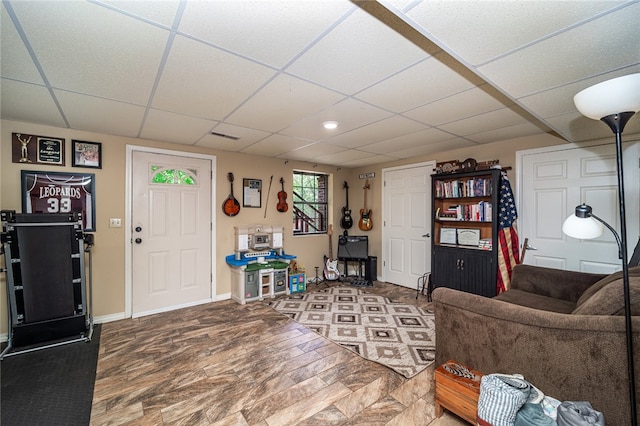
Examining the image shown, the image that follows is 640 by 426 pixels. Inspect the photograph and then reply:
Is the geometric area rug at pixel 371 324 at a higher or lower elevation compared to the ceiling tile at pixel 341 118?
lower

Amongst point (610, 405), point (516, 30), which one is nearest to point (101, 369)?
point (610, 405)

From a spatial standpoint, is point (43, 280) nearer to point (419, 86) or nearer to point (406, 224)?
point (419, 86)

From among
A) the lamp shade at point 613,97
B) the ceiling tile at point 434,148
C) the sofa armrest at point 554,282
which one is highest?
the ceiling tile at point 434,148

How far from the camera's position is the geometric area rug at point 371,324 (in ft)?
8.09

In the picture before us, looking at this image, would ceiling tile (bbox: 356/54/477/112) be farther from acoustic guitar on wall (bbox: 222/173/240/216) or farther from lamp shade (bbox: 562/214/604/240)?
acoustic guitar on wall (bbox: 222/173/240/216)

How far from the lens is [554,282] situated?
2555mm

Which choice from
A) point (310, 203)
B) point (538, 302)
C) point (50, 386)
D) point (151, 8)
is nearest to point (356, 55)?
point (151, 8)

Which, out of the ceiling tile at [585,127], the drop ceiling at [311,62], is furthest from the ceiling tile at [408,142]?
the ceiling tile at [585,127]

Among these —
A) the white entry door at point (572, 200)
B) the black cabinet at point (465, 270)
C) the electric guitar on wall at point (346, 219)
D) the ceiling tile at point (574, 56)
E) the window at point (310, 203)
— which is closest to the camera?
the ceiling tile at point (574, 56)

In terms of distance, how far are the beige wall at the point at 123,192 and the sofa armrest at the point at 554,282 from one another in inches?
58.5

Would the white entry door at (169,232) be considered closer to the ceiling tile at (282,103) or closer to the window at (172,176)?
the window at (172,176)

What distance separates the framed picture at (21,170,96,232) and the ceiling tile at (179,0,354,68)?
268 centimetres

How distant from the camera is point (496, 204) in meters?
3.33

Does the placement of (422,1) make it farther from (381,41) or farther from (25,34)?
(25,34)
